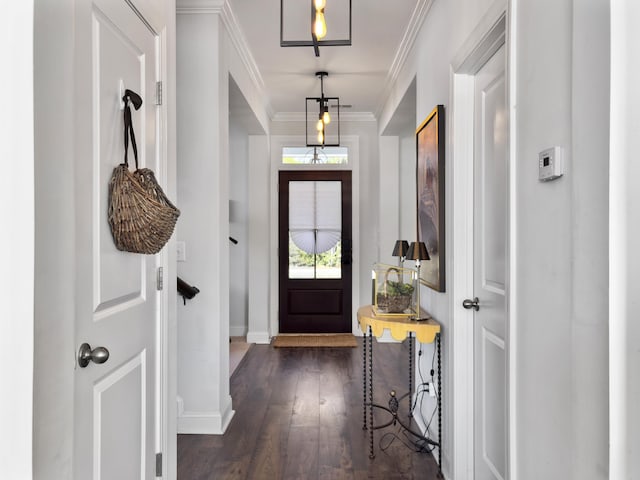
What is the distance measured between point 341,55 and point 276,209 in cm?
218

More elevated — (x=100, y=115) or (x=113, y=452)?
(x=100, y=115)

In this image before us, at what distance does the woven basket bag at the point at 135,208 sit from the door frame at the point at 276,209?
3805 millimetres

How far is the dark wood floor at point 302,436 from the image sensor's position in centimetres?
224

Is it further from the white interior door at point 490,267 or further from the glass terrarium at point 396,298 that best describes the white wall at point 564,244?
the glass terrarium at point 396,298

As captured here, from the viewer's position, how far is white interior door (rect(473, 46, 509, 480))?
1758mm

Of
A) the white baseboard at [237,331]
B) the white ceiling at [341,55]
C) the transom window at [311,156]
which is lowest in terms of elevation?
the white baseboard at [237,331]

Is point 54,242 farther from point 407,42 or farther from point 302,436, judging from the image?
point 407,42

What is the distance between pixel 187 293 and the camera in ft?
8.73

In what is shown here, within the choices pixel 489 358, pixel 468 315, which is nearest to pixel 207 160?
pixel 468 315

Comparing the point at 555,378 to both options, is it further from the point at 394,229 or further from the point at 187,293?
the point at 394,229

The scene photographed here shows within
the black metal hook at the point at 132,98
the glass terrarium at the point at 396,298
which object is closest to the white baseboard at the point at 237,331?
the glass terrarium at the point at 396,298

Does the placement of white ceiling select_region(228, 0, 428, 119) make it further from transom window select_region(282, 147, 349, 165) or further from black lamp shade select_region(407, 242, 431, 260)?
black lamp shade select_region(407, 242, 431, 260)

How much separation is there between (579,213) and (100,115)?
1371mm
